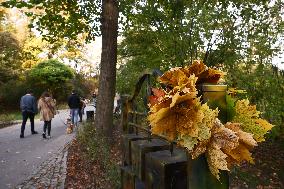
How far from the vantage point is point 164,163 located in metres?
1.97

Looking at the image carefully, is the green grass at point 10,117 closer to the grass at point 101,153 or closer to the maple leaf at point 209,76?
the grass at point 101,153

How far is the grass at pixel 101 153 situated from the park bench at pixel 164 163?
2632 mm

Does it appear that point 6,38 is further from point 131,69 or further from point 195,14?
point 195,14

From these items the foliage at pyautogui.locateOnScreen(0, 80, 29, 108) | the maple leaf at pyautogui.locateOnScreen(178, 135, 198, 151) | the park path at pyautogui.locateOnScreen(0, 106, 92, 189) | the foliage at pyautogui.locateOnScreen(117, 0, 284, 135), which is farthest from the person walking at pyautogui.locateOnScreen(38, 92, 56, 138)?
the foliage at pyautogui.locateOnScreen(0, 80, 29, 108)

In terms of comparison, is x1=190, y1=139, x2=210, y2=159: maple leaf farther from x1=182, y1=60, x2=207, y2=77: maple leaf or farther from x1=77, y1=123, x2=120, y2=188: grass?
x1=77, y1=123, x2=120, y2=188: grass

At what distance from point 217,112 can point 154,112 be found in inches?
12.6

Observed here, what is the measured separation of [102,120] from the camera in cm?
1170

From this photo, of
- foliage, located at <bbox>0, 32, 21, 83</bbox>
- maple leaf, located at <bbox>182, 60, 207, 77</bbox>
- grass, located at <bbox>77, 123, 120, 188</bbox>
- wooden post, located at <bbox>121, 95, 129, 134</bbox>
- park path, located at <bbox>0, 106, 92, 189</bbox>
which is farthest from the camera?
foliage, located at <bbox>0, 32, 21, 83</bbox>

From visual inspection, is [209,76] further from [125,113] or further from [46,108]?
[46,108]

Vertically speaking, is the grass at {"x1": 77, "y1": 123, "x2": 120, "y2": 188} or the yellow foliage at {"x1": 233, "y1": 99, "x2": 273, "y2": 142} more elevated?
the yellow foliage at {"x1": 233, "y1": 99, "x2": 273, "y2": 142}

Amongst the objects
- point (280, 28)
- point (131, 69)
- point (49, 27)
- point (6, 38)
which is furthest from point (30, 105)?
point (6, 38)

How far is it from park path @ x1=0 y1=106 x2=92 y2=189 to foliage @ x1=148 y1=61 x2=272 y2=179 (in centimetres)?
608

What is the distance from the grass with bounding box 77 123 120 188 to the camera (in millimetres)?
5586

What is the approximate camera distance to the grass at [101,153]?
559cm
